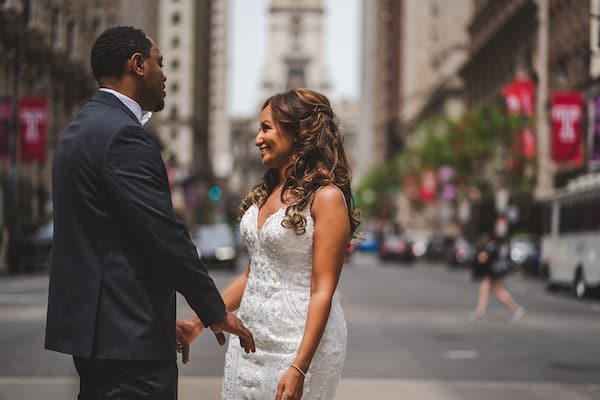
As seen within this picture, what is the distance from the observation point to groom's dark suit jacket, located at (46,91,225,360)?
4.05 meters

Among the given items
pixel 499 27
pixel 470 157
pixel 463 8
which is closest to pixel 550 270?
pixel 470 157

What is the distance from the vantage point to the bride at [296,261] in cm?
462

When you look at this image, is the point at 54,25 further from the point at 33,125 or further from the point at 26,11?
the point at 33,125

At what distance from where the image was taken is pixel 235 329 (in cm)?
444

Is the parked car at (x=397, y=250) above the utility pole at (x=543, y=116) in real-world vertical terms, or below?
below

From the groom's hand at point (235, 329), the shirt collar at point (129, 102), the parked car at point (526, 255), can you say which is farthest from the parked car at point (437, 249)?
the shirt collar at point (129, 102)

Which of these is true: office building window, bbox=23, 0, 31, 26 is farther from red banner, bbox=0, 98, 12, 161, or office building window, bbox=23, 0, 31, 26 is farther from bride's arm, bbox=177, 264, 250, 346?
bride's arm, bbox=177, 264, 250, 346

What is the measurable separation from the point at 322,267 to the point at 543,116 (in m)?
54.9

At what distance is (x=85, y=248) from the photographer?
412 centimetres

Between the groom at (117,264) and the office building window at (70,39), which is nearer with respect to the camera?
the groom at (117,264)

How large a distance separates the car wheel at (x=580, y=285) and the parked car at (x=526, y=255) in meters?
13.7

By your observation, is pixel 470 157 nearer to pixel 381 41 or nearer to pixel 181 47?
pixel 181 47

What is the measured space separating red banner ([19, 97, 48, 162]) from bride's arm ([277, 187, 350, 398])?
3551cm

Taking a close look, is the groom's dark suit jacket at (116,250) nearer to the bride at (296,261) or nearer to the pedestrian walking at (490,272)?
the bride at (296,261)
